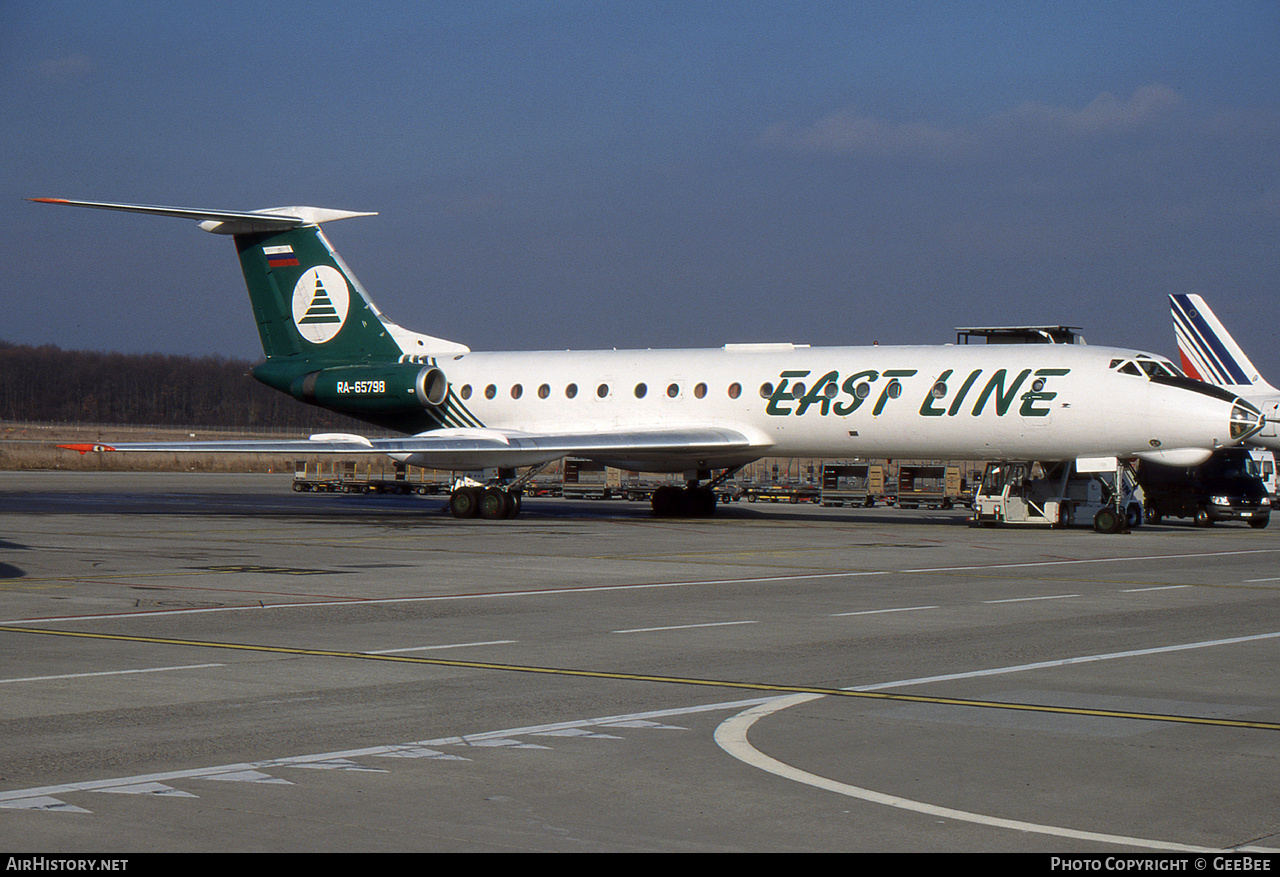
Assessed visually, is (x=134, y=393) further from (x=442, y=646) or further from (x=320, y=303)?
(x=442, y=646)

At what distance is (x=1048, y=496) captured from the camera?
30469 millimetres

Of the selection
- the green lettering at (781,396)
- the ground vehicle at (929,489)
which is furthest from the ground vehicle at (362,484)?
the green lettering at (781,396)

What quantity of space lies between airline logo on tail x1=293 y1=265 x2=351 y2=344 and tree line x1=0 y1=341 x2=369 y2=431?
410ft

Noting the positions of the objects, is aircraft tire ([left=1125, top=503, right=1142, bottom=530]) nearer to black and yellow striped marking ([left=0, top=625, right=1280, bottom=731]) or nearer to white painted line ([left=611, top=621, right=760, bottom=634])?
white painted line ([left=611, top=621, right=760, bottom=634])

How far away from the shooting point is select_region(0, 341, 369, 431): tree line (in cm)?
16112

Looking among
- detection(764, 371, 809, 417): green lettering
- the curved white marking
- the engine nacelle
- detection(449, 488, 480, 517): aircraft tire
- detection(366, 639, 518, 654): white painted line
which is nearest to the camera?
the curved white marking

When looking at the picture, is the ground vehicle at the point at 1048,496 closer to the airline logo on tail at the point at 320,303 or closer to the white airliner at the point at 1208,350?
the white airliner at the point at 1208,350

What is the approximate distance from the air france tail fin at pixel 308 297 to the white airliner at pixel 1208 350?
25.6 metres

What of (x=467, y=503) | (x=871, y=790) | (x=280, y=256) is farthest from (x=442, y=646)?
(x=280, y=256)

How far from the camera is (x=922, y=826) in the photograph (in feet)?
19.3

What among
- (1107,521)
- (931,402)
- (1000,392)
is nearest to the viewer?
(1000,392)

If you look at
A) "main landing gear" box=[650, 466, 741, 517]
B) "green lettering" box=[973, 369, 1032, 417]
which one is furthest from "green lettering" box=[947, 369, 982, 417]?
"main landing gear" box=[650, 466, 741, 517]

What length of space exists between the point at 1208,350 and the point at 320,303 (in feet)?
94.3

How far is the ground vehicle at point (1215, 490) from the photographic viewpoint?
1329 inches
